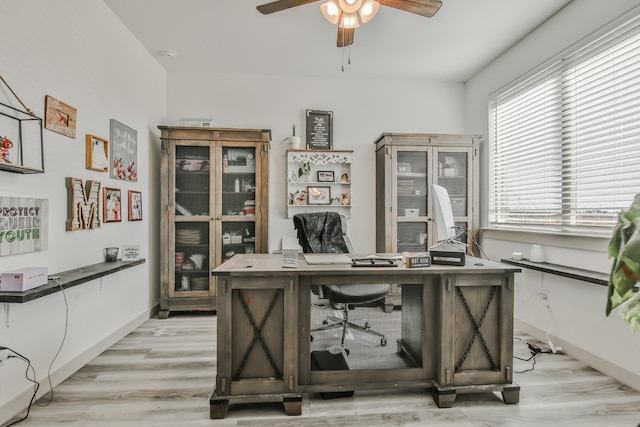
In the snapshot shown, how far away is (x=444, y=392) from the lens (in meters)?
1.91

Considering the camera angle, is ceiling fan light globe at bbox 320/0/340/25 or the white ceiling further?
the white ceiling

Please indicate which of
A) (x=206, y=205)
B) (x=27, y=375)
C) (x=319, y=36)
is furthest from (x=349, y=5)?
(x=27, y=375)

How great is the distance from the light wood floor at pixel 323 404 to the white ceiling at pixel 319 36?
110 inches

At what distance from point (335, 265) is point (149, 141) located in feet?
8.96

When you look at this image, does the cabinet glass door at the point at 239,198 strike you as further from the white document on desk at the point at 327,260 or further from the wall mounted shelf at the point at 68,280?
the white document on desk at the point at 327,260

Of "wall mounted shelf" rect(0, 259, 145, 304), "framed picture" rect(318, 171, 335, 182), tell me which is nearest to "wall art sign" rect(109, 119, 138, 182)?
"wall mounted shelf" rect(0, 259, 145, 304)

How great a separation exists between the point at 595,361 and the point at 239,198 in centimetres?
344

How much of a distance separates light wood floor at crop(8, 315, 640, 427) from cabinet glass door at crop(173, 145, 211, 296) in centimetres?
124

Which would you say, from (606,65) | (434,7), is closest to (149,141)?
(434,7)

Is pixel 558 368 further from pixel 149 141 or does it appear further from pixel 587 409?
pixel 149 141

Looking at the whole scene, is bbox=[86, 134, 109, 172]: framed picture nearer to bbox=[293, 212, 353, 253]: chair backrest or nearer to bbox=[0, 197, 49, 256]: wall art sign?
bbox=[0, 197, 49, 256]: wall art sign

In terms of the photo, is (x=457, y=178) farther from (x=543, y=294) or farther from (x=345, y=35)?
(x=345, y=35)

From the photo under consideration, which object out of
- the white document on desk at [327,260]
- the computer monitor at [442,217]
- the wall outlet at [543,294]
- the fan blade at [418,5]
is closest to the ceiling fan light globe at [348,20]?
the fan blade at [418,5]

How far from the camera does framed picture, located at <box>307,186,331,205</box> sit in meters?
4.03
